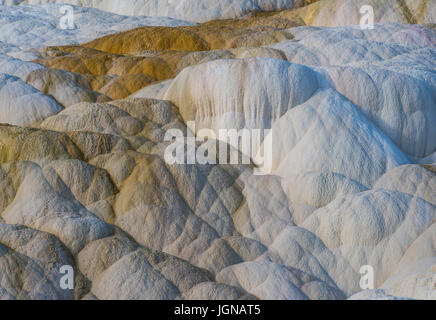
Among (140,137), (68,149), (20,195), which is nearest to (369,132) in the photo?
(140,137)

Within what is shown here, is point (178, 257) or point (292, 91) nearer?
point (178, 257)

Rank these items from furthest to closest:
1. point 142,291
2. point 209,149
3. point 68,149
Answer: point 209,149, point 68,149, point 142,291

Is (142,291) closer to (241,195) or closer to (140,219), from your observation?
(140,219)

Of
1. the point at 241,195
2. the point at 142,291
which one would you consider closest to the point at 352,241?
the point at 241,195

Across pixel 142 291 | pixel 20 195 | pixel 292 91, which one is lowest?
pixel 142 291

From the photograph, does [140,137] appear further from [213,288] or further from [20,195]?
[213,288]

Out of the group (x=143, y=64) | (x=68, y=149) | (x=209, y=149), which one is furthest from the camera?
(x=143, y=64)

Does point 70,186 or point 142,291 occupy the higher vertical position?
point 70,186
